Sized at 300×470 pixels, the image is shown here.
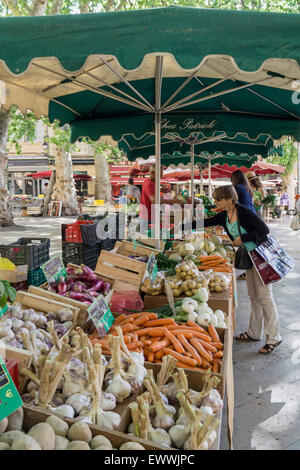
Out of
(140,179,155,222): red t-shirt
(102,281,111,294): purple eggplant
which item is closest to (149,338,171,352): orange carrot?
(102,281,111,294): purple eggplant

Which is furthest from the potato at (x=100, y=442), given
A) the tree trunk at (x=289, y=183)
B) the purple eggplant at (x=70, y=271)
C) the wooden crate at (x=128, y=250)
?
the tree trunk at (x=289, y=183)

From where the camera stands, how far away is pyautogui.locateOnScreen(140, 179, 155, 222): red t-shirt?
637 centimetres

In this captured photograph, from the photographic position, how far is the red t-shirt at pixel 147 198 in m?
6.37

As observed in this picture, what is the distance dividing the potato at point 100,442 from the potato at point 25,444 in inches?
8.7

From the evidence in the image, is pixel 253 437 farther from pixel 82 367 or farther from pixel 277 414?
pixel 82 367

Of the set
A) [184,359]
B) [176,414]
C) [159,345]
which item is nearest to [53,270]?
[159,345]

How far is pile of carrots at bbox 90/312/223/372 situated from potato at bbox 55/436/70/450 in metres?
0.91

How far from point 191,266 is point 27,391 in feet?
7.47

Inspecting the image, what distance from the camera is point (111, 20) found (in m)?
2.25

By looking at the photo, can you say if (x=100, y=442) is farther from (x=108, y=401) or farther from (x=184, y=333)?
(x=184, y=333)

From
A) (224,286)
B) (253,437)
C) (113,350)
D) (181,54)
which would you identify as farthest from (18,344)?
(224,286)

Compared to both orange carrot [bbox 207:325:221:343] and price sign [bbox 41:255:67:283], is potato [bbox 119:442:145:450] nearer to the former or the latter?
orange carrot [bbox 207:325:221:343]

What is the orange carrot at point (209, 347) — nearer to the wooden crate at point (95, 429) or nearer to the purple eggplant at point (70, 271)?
the wooden crate at point (95, 429)

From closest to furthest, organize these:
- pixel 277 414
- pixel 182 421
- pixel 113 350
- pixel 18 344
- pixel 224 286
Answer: pixel 182 421, pixel 113 350, pixel 18 344, pixel 277 414, pixel 224 286
